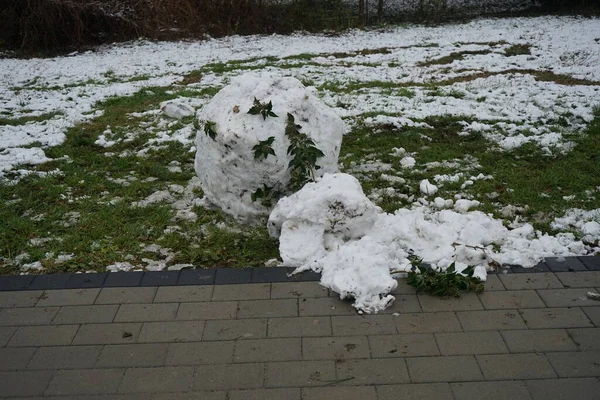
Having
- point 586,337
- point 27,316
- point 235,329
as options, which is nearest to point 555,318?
point 586,337

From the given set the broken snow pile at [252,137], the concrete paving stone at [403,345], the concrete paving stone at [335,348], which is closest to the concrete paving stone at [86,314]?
the concrete paving stone at [335,348]

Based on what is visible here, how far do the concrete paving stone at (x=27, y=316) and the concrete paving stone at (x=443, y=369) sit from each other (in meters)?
Answer: 2.35

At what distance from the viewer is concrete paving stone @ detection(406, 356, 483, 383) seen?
3252 millimetres

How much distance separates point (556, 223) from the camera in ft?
16.1

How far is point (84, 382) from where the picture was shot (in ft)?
10.9

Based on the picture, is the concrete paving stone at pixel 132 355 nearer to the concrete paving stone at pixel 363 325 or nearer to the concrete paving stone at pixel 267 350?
the concrete paving stone at pixel 267 350

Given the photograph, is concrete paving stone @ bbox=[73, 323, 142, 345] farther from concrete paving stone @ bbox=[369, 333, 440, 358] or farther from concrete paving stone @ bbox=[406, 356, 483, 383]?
concrete paving stone @ bbox=[406, 356, 483, 383]

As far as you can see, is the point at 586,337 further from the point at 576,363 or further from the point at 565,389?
the point at 565,389

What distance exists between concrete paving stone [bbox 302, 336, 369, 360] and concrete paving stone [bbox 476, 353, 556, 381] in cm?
67

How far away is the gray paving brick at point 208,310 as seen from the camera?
3.86 meters

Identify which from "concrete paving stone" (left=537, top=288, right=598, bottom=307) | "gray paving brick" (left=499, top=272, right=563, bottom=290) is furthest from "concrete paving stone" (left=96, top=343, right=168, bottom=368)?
"concrete paving stone" (left=537, top=288, right=598, bottom=307)

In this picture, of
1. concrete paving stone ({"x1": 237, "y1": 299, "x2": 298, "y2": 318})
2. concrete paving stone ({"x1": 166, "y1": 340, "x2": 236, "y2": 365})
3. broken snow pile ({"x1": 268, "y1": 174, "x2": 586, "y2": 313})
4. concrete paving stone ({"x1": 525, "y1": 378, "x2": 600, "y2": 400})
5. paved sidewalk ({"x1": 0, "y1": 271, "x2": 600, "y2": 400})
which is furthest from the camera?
broken snow pile ({"x1": 268, "y1": 174, "x2": 586, "y2": 313})

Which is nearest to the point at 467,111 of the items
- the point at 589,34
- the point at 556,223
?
the point at 556,223

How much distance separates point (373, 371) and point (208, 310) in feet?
3.95
